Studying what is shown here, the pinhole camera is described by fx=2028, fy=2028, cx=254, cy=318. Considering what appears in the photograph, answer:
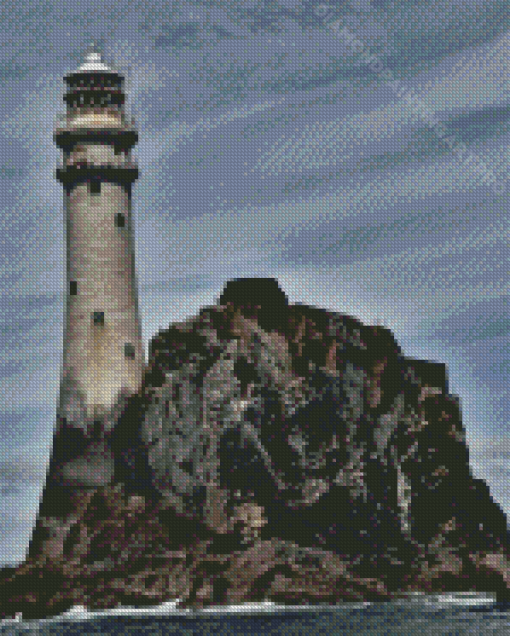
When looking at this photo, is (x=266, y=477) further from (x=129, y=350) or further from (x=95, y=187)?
(x=95, y=187)

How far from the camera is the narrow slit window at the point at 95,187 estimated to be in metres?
133

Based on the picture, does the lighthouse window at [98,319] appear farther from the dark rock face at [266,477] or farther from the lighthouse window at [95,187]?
the lighthouse window at [95,187]

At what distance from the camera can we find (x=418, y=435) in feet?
437

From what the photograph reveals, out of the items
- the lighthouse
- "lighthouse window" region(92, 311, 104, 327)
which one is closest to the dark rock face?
the lighthouse

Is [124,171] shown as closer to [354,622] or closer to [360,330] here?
[360,330]

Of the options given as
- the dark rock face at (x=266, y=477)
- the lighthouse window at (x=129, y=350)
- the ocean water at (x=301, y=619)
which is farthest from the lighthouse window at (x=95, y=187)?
the ocean water at (x=301, y=619)

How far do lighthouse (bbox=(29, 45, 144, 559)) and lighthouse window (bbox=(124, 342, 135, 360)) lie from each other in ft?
0.22

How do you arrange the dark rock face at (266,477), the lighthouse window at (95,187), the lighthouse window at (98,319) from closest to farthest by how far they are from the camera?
the dark rock face at (266,477) < the lighthouse window at (98,319) < the lighthouse window at (95,187)

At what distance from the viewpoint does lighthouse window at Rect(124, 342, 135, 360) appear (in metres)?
133

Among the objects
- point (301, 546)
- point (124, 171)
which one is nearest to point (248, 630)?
point (301, 546)

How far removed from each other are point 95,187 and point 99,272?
5.83 m

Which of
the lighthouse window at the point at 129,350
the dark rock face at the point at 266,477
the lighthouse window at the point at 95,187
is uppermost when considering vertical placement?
the lighthouse window at the point at 95,187

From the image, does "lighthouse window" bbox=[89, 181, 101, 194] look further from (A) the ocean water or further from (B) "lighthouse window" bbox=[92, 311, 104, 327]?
(A) the ocean water

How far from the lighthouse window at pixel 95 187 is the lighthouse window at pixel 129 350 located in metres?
10.2
